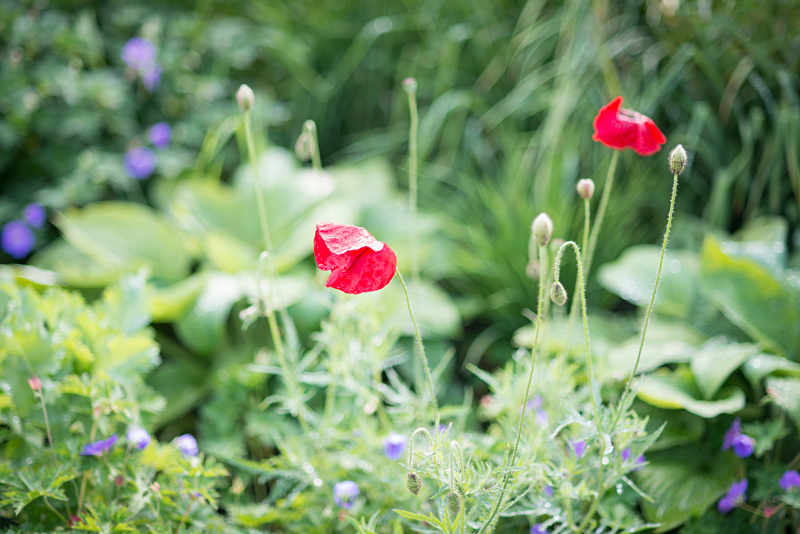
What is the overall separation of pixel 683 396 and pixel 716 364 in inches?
4.1

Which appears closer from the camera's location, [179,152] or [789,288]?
[789,288]

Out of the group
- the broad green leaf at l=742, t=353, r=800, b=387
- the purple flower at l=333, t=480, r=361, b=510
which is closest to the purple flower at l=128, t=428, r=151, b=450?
the purple flower at l=333, t=480, r=361, b=510

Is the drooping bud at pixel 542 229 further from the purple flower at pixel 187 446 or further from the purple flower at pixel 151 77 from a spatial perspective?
the purple flower at pixel 151 77

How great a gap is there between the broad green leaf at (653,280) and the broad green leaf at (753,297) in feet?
0.37

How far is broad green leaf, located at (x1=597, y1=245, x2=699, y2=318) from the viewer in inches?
58.9

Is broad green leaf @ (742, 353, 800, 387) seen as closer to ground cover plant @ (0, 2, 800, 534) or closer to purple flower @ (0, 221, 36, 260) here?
ground cover plant @ (0, 2, 800, 534)

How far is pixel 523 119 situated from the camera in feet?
7.13

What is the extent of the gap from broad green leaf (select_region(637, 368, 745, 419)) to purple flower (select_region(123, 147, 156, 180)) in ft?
5.18

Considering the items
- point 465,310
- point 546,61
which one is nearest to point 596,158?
point 546,61

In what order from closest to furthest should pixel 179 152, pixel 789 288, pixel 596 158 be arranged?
pixel 789 288 → pixel 596 158 → pixel 179 152

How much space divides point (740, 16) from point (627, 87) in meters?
0.36

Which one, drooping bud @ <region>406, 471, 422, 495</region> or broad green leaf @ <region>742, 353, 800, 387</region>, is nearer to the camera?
drooping bud @ <region>406, 471, 422, 495</region>

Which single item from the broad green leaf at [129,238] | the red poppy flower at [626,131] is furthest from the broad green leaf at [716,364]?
the broad green leaf at [129,238]

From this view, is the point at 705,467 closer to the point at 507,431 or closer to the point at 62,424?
the point at 507,431
